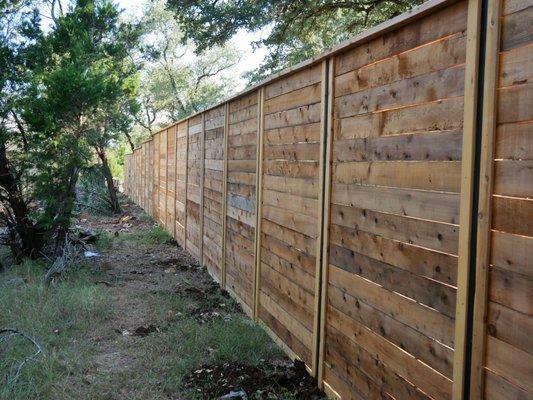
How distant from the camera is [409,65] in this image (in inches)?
93.7

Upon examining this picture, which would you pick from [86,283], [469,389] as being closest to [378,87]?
[469,389]

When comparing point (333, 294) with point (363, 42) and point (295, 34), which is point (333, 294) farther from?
point (295, 34)

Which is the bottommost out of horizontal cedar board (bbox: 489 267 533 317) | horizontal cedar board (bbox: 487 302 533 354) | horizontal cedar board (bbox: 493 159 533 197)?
horizontal cedar board (bbox: 487 302 533 354)

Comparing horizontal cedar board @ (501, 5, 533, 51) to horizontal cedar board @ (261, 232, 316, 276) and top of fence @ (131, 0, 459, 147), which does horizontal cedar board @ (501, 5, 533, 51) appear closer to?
top of fence @ (131, 0, 459, 147)

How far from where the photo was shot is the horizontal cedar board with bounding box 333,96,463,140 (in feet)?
6.83

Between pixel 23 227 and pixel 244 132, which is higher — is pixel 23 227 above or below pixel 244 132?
below

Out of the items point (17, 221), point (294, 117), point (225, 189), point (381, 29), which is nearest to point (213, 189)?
point (225, 189)

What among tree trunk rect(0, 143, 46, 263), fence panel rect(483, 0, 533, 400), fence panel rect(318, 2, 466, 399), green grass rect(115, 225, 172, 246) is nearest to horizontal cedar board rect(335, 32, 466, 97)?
fence panel rect(318, 2, 466, 399)

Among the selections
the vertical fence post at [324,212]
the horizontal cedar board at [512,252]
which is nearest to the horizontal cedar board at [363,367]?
the vertical fence post at [324,212]

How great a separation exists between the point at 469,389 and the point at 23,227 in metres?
7.44

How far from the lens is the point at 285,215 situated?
13.3 feet

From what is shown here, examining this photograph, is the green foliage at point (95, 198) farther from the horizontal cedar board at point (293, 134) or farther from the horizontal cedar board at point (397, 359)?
the horizontal cedar board at point (397, 359)

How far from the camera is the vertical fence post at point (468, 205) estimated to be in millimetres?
1913

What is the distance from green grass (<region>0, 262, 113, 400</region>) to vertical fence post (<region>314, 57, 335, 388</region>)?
5.64 feet
